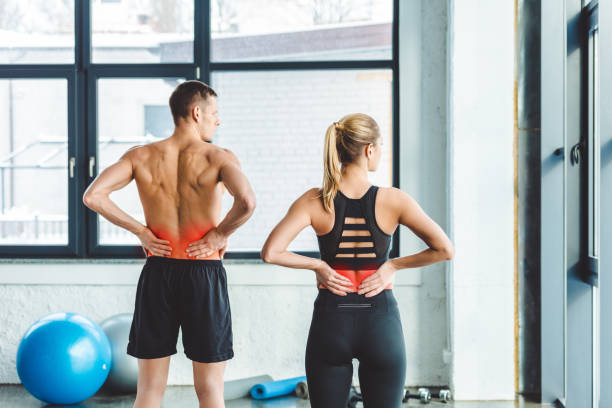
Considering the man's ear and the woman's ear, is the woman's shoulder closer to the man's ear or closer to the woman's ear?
the woman's ear

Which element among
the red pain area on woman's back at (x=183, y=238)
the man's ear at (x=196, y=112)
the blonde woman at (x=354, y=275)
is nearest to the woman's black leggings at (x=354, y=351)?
the blonde woman at (x=354, y=275)

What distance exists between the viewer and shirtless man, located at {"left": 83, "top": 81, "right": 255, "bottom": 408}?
8.50ft

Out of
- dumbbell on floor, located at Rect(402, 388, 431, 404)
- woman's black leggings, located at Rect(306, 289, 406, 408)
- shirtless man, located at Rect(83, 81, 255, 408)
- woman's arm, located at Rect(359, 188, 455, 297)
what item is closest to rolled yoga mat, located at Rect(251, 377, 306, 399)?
dumbbell on floor, located at Rect(402, 388, 431, 404)

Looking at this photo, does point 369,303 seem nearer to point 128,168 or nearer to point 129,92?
point 128,168

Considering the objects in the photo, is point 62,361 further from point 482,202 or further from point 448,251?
point 482,202

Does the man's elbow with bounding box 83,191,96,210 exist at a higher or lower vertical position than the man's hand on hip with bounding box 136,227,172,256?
higher

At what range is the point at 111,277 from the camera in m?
4.19

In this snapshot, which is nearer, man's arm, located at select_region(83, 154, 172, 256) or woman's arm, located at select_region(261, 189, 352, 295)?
woman's arm, located at select_region(261, 189, 352, 295)

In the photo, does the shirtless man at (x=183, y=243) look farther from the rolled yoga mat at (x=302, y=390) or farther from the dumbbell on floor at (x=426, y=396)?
the dumbbell on floor at (x=426, y=396)

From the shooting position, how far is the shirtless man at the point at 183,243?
2590mm

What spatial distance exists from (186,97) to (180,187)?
368mm

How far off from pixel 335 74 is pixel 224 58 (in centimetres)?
73

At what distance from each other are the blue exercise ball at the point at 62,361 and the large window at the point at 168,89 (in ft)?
2.44

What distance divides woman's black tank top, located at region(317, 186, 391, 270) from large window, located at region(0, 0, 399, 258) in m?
2.22
